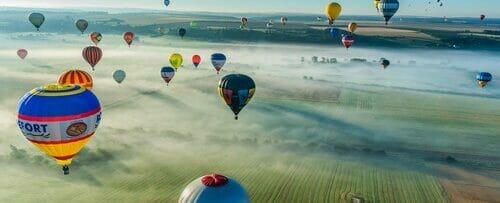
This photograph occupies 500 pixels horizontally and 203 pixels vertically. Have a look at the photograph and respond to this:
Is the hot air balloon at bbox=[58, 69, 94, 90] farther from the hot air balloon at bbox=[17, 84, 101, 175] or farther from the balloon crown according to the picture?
the balloon crown

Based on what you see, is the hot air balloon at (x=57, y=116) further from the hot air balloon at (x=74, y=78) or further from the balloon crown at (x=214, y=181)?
the hot air balloon at (x=74, y=78)

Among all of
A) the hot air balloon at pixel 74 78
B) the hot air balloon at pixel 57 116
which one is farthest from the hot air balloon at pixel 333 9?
the hot air balloon at pixel 57 116

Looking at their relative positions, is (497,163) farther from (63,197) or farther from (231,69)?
(231,69)

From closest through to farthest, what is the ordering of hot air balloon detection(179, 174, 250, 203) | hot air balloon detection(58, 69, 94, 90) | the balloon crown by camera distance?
hot air balloon detection(179, 174, 250, 203), the balloon crown, hot air balloon detection(58, 69, 94, 90)

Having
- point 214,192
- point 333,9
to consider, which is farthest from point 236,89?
point 333,9

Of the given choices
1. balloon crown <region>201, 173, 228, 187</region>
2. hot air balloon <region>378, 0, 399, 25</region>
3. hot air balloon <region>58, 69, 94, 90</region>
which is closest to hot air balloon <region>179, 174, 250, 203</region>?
balloon crown <region>201, 173, 228, 187</region>

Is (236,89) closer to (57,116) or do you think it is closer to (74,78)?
(74,78)

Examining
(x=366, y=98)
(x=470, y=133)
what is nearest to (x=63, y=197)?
(x=470, y=133)
